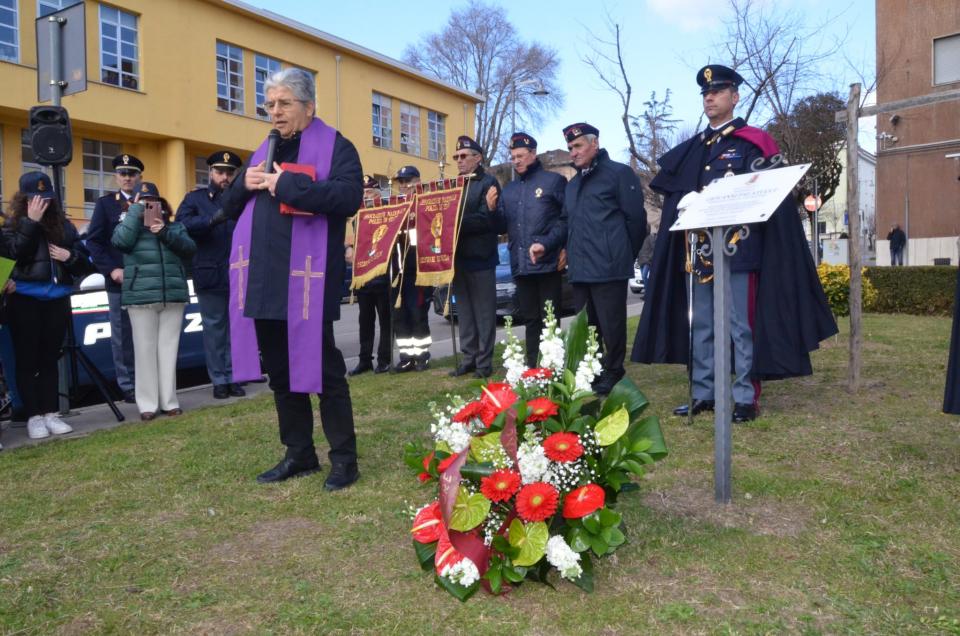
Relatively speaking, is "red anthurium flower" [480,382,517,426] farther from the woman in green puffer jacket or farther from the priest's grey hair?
the woman in green puffer jacket

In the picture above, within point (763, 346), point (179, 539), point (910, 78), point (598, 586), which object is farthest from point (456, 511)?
point (910, 78)

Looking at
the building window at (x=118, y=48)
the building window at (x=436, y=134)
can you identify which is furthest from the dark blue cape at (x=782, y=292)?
the building window at (x=436, y=134)

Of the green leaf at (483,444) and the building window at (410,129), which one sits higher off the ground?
the building window at (410,129)

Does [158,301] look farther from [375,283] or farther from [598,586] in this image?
[598,586]

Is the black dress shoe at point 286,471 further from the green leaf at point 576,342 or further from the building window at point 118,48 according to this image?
the building window at point 118,48

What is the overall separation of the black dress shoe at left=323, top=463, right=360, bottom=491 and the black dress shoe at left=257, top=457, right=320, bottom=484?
0.29 m

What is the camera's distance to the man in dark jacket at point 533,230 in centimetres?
692

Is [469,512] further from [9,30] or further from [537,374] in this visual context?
[9,30]

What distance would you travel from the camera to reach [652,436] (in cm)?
308

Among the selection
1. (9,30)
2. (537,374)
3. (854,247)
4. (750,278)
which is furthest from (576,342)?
(9,30)

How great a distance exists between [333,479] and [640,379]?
3723mm

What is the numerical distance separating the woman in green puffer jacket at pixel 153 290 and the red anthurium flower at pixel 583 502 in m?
4.59

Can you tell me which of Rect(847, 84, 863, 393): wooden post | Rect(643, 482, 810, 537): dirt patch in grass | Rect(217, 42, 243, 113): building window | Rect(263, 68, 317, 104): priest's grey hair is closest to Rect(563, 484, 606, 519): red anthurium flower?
Rect(643, 482, 810, 537): dirt patch in grass

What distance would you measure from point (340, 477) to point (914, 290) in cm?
1252
